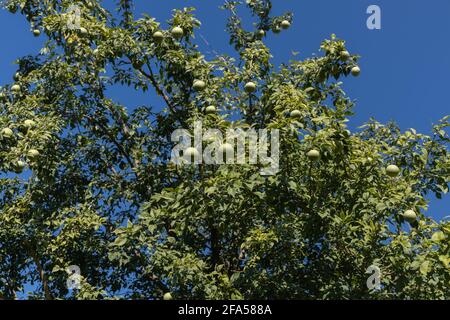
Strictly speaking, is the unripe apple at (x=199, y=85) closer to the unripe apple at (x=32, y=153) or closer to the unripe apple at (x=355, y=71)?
the unripe apple at (x=355, y=71)

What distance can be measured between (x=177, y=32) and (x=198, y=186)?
2515mm

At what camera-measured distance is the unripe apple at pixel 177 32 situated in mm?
7352

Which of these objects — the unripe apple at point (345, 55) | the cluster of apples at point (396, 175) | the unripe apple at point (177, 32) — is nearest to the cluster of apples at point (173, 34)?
the unripe apple at point (177, 32)

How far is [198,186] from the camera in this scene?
5.64 metres

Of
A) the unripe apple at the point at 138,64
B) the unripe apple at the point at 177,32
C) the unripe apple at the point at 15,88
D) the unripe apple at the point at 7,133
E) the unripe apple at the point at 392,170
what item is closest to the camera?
the unripe apple at the point at 392,170

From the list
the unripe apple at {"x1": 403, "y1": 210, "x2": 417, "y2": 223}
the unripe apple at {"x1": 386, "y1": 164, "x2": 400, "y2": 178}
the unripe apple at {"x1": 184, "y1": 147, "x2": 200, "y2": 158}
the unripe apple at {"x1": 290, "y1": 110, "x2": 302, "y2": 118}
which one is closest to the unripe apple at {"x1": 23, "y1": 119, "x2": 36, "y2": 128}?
the unripe apple at {"x1": 184, "y1": 147, "x2": 200, "y2": 158}

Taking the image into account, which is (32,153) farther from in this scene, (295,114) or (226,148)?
(295,114)

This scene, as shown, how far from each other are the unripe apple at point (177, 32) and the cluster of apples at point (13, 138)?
1998 millimetres

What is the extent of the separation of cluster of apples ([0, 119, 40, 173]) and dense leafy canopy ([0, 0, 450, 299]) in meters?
0.02

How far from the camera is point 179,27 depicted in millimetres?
7430

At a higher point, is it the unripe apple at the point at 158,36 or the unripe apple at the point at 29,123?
the unripe apple at the point at 158,36

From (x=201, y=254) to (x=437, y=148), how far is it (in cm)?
295
